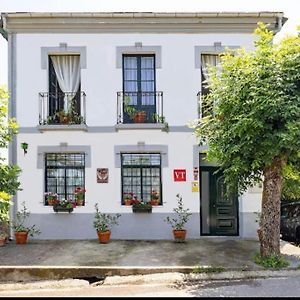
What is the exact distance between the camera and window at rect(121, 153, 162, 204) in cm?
1081

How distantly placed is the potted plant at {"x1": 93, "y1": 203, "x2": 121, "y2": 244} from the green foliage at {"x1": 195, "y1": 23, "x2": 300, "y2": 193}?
408cm

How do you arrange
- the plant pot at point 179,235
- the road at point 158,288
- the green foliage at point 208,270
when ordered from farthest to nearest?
the plant pot at point 179,235
the green foliage at point 208,270
the road at point 158,288

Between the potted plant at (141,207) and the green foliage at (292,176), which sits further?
the potted plant at (141,207)

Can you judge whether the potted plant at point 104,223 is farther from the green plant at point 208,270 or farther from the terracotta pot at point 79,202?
the green plant at point 208,270

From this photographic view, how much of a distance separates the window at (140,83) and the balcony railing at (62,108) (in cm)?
146

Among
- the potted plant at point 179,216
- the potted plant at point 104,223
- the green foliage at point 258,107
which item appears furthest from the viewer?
the potted plant at point 179,216

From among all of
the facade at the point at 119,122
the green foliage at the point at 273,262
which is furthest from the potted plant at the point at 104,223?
the green foliage at the point at 273,262

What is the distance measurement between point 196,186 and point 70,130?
417 centimetres

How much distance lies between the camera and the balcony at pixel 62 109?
10578 millimetres

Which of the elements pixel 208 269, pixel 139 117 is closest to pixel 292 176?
pixel 208 269

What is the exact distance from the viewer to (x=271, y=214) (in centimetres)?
777

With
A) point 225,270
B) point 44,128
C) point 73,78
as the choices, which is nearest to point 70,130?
point 44,128

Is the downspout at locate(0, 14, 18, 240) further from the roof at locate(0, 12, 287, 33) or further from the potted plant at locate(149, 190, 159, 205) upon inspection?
the potted plant at locate(149, 190, 159, 205)

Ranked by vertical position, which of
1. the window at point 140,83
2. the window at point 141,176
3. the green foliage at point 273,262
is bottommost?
the green foliage at point 273,262
